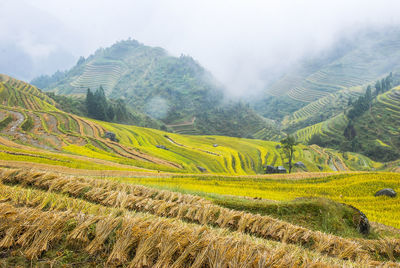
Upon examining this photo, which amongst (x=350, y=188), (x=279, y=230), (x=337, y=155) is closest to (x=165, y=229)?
(x=279, y=230)

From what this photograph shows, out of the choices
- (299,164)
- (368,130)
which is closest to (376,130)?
(368,130)

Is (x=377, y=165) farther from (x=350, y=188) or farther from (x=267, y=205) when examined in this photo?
(x=267, y=205)

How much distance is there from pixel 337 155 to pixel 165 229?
93390 mm

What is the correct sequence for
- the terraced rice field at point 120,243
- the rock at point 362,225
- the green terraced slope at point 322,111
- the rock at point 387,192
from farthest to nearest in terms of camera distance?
the green terraced slope at point 322,111, the rock at point 387,192, the rock at point 362,225, the terraced rice field at point 120,243

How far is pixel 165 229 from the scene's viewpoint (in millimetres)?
2895

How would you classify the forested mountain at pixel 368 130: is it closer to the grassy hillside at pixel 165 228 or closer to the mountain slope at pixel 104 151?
the mountain slope at pixel 104 151

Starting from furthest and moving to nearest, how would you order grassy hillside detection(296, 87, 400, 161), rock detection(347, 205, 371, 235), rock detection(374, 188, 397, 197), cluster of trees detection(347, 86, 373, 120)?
cluster of trees detection(347, 86, 373, 120), grassy hillside detection(296, 87, 400, 161), rock detection(374, 188, 397, 197), rock detection(347, 205, 371, 235)

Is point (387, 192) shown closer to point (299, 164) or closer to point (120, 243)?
point (120, 243)

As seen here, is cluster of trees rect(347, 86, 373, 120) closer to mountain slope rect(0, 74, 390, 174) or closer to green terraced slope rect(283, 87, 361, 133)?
green terraced slope rect(283, 87, 361, 133)

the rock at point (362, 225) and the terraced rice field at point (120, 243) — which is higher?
the terraced rice field at point (120, 243)

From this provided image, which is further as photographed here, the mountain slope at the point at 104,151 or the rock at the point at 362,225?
the mountain slope at the point at 104,151

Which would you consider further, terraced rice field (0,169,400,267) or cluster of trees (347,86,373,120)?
cluster of trees (347,86,373,120)

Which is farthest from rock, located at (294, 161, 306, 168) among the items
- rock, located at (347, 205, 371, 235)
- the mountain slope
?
rock, located at (347, 205, 371, 235)

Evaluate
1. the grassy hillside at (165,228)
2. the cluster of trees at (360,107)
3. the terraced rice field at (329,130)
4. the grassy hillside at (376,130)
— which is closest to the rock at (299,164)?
the grassy hillside at (165,228)
